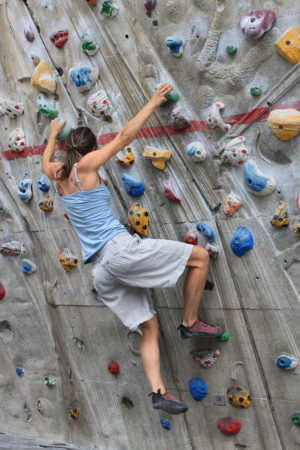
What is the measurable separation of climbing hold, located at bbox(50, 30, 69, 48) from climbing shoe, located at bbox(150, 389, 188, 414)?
2.04 m

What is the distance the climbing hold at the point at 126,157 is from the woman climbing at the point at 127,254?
1.24 feet

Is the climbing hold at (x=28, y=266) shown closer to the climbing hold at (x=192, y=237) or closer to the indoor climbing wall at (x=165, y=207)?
the indoor climbing wall at (x=165, y=207)

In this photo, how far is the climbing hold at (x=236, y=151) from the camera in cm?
253

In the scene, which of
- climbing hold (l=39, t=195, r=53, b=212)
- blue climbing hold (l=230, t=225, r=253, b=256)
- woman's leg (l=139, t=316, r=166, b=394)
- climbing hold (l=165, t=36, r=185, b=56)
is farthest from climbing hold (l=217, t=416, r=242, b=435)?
climbing hold (l=165, t=36, r=185, b=56)

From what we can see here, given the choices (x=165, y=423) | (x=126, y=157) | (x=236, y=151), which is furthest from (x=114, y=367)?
(x=236, y=151)

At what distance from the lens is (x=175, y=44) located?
261 centimetres

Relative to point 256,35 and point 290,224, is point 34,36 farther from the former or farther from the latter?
point 290,224

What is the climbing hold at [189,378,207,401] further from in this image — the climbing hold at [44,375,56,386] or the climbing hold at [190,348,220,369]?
the climbing hold at [44,375,56,386]

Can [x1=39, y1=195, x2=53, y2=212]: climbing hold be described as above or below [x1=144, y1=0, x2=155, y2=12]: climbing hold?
below

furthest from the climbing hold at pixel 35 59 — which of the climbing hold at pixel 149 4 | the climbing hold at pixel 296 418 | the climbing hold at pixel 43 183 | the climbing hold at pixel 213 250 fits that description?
the climbing hold at pixel 296 418

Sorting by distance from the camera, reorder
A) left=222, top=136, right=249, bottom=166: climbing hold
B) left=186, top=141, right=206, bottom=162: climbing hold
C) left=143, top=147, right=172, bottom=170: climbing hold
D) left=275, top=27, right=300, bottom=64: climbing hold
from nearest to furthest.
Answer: left=275, top=27, right=300, bottom=64: climbing hold, left=222, top=136, right=249, bottom=166: climbing hold, left=186, top=141, right=206, bottom=162: climbing hold, left=143, top=147, right=172, bottom=170: climbing hold

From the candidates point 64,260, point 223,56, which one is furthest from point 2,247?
Result: point 223,56

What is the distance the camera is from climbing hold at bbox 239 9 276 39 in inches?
92.5

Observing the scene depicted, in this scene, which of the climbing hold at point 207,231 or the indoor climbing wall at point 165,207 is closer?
the indoor climbing wall at point 165,207
